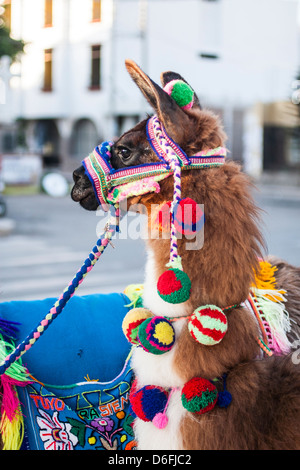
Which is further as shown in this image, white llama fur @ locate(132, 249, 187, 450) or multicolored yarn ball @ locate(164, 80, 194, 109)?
multicolored yarn ball @ locate(164, 80, 194, 109)

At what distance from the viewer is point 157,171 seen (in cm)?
179

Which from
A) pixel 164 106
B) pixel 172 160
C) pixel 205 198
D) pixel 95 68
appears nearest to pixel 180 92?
pixel 164 106

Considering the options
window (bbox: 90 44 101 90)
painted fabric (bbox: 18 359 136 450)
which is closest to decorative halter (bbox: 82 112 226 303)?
painted fabric (bbox: 18 359 136 450)

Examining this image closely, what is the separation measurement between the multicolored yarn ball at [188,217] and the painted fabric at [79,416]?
0.77 metres

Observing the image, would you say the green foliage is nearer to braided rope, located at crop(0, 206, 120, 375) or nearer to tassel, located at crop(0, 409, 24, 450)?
braided rope, located at crop(0, 206, 120, 375)

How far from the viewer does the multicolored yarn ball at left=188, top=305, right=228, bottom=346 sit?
1.61m

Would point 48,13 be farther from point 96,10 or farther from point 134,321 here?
point 134,321

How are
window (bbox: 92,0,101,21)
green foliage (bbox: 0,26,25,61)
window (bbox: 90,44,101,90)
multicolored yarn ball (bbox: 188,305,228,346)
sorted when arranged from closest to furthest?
multicolored yarn ball (bbox: 188,305,228,346), green foliage (bbox: 0,26,25,61), window (bbox: 92,0,101,21), window (bbox: 90,44,101,90)

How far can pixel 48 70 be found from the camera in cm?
A: 2611

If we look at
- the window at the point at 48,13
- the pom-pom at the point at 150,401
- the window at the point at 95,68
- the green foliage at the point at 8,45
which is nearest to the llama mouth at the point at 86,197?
the pom-pom at the point at 150,401

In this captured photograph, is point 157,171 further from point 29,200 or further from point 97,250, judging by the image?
point 29,200

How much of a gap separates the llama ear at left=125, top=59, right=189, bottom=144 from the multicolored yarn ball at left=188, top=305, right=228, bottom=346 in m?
0.56
